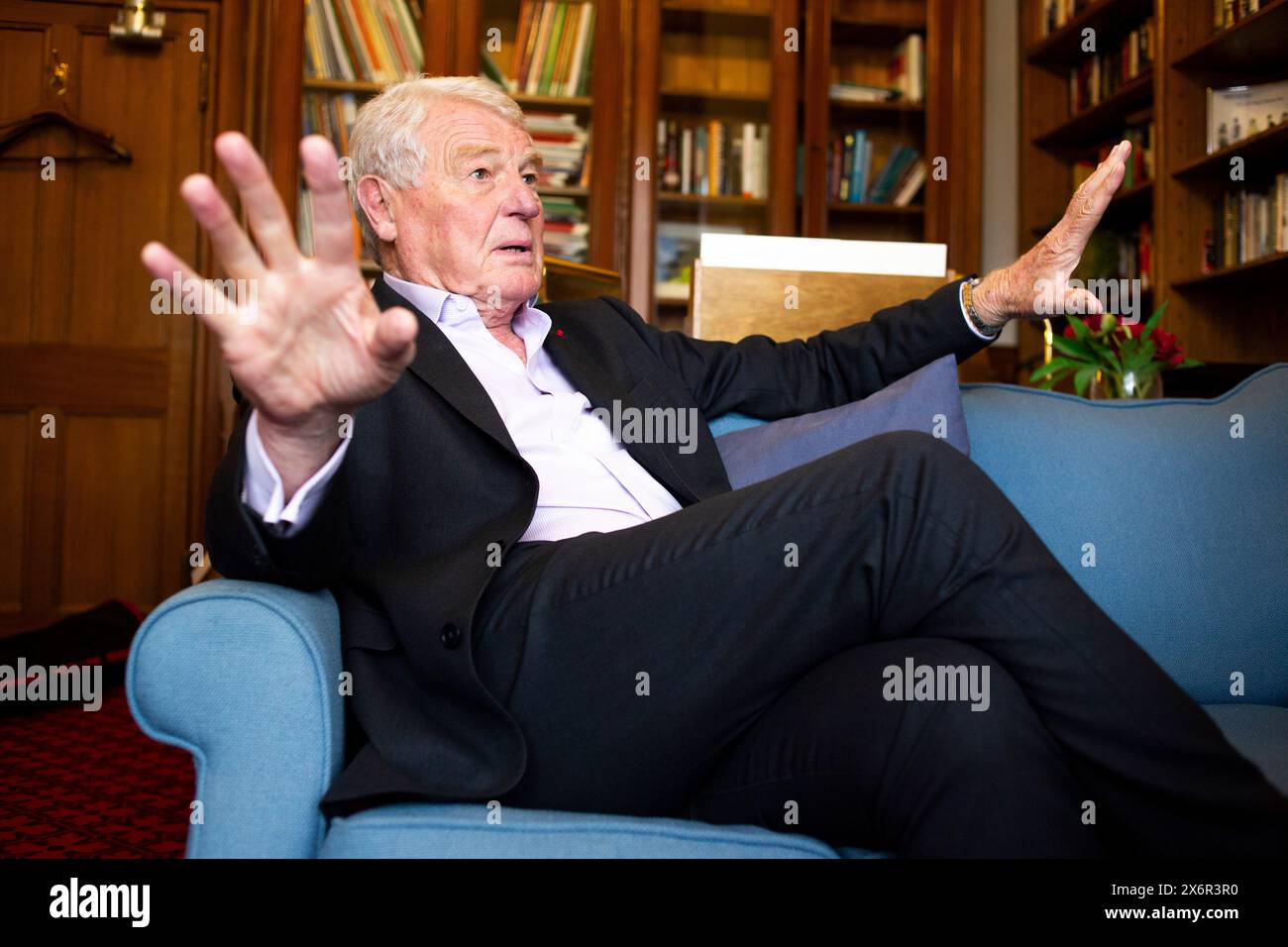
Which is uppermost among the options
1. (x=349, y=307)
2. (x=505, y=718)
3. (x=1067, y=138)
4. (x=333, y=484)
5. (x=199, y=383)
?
(x=1067, y=138)

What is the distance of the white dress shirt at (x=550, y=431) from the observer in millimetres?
1316

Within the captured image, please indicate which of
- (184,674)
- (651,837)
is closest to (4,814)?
(184,674)

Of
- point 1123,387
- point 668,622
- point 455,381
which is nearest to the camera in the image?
point 668,622

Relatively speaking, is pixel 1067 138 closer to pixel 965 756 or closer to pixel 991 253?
pixel 991 253

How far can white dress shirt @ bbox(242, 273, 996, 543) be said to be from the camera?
4.32ft

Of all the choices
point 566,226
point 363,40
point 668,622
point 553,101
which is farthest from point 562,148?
point 668,622

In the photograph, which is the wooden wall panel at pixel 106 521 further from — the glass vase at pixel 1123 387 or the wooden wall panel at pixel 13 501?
the glass vase at pixel 1123 387

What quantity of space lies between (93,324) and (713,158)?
218 cm

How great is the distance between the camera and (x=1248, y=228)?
119 inches

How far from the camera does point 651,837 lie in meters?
0.92

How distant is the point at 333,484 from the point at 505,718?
0.27m

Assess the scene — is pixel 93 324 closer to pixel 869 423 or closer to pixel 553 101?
pixel 553 101

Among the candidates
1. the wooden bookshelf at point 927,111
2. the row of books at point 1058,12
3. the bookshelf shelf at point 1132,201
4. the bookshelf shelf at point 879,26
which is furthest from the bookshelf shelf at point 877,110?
the bookshelf shelf at point 1132,201
